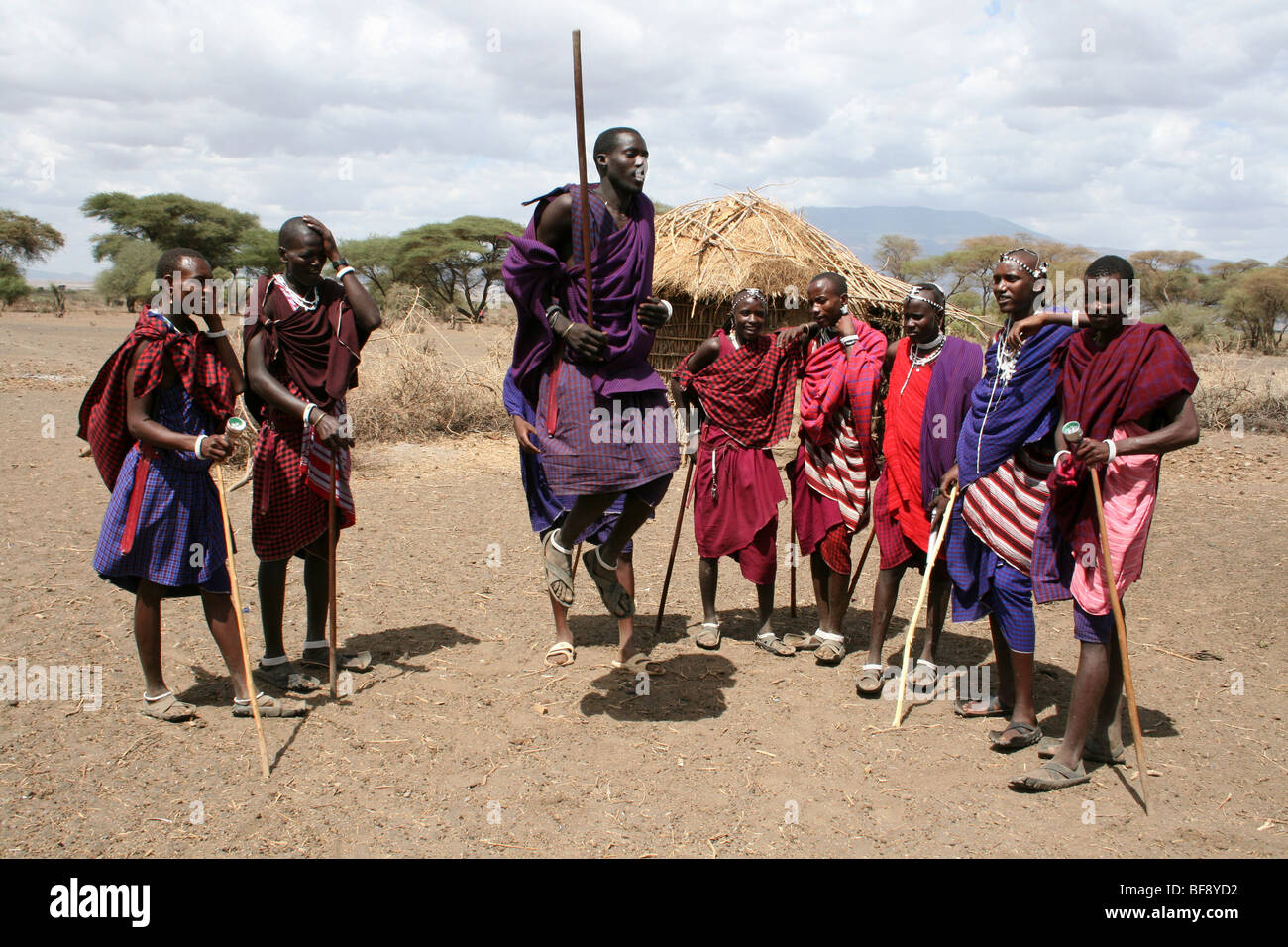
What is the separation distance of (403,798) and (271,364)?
2.02 metres

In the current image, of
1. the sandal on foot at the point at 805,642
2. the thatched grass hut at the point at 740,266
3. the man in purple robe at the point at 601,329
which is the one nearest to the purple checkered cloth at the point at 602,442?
the man in purple robe at the point at 601,329

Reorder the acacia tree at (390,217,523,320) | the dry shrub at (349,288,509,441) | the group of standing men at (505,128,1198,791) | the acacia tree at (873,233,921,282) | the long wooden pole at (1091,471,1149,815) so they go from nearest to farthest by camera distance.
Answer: the long wooden pole at (1091,471,1149,815) < the group of standing men at (505,128,1198,791) < the dry shrub at (349,288,509,441) < the acacia tree at (390,217,523,320) < the acacia tree at (873,233,921,282)

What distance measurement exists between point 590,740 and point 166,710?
177 centimetres

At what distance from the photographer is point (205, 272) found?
370cm

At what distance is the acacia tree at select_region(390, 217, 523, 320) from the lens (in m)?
32.7

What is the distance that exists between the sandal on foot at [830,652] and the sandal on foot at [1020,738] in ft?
3.30

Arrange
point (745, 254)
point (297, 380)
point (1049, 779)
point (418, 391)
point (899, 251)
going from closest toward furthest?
point (1049, 779)
point (297, 380)
point (745, 254)
point (418, 391)
point (899, 251)

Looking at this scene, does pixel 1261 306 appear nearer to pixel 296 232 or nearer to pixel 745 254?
pixel 745 254

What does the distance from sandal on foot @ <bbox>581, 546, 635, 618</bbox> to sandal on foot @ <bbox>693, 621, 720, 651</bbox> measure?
3.54 ft

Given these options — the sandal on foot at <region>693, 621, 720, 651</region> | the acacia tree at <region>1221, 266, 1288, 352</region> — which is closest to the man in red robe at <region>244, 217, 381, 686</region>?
the sandal on foot at <region>693, 621, 720, 651</region>

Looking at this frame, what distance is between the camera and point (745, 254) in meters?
10.6

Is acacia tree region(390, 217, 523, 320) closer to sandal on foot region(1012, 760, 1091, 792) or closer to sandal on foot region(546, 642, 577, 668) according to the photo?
sandal on foot region(546, 642, 577, 668)

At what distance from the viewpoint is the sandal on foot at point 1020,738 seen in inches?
152

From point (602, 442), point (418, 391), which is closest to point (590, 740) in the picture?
point (602, 442)
